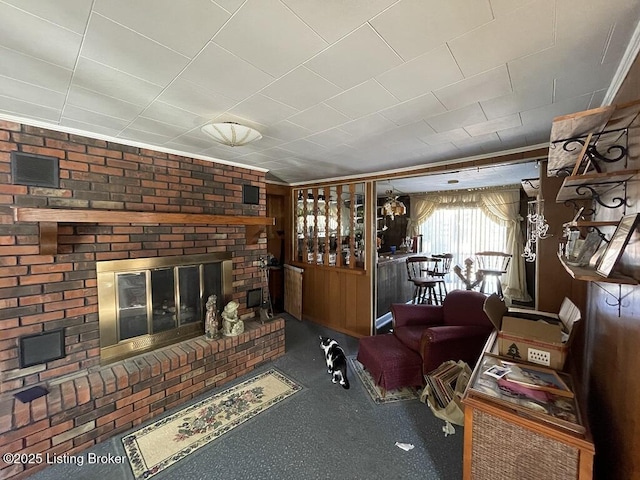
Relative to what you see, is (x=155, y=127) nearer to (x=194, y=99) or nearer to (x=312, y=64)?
(x=194, y=99)

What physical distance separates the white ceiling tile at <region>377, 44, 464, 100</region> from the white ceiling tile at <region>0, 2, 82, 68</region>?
1400 millimetres

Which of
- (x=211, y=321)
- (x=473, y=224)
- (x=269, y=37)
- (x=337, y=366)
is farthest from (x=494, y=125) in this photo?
(x=473, y=224)

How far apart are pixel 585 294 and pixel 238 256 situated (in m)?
3.26

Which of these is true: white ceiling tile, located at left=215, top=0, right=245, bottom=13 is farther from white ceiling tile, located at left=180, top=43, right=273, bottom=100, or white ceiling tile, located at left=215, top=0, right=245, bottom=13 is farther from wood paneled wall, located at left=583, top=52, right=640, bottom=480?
wood paneled wall, located at left=583, top=52, right=640, bottom=480

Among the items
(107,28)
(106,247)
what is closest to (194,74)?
(107,28)

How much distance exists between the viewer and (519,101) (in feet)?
5.41

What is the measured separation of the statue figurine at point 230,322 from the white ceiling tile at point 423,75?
2.48 metres

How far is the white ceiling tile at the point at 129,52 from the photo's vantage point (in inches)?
42.4

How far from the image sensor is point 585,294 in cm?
209

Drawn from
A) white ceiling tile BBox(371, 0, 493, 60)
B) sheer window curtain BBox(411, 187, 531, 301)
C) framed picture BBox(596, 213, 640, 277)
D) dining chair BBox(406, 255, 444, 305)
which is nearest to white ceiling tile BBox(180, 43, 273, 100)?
white ceiling tile BBox(371, 0, 493, 60)

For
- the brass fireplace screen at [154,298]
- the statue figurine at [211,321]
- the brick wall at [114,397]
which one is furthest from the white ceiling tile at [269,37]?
the brick wall at [114,397]

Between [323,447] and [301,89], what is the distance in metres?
2.33

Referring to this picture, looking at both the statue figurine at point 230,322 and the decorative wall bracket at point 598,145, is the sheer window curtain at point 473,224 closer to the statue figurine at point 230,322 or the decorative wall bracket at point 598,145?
the decorative wall bracket at point 598,145

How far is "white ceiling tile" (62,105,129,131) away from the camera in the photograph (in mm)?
1818
